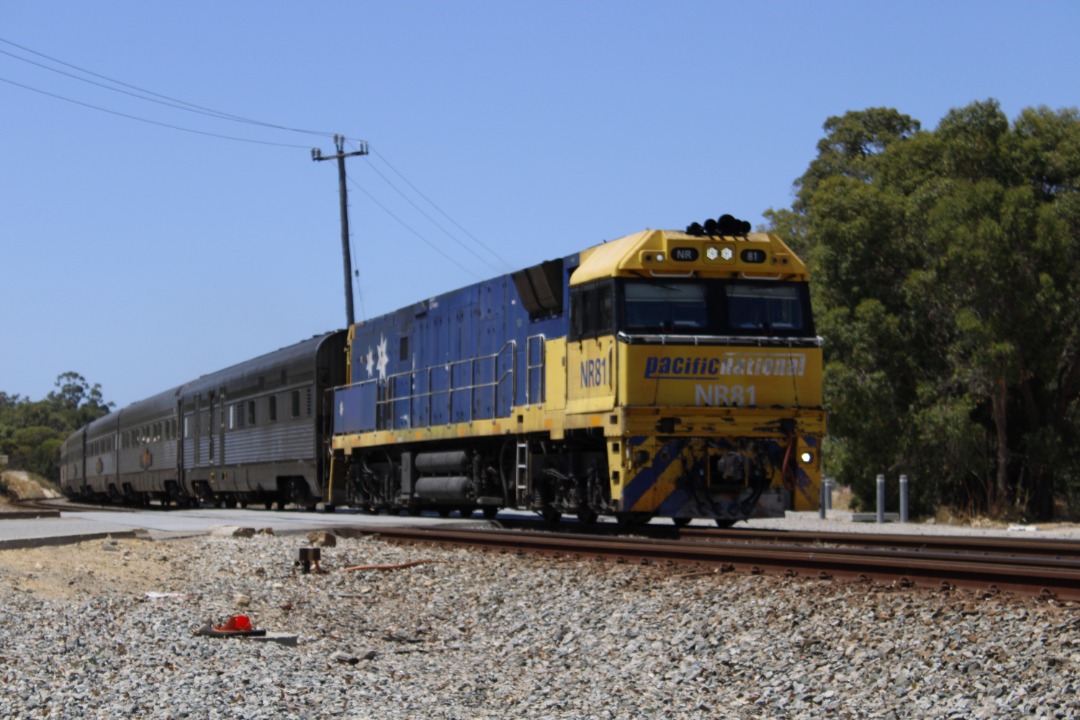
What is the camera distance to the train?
14438mm

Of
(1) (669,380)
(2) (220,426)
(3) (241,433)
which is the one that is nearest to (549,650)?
(1) (669,380)

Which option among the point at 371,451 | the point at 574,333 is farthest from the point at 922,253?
the point at 574,333

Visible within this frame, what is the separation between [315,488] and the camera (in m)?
24.9

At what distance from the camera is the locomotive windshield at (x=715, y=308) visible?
1459 centimetres

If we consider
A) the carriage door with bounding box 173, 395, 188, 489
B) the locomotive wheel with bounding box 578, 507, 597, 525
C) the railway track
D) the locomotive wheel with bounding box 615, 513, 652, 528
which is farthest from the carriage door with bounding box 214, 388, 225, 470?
the locomotive wheel with bounding box 615, 513, 652, 528

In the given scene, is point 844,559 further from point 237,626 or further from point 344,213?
point 344,213

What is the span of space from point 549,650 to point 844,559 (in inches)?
94.8

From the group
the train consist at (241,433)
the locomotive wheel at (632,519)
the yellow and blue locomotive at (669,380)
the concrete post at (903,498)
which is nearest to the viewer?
the yellow and blue locomotive at (669,380)

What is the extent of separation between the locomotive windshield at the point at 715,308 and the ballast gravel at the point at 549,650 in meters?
3.97

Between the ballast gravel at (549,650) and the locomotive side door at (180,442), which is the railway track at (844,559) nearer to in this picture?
the ballast gravel at (549,650)

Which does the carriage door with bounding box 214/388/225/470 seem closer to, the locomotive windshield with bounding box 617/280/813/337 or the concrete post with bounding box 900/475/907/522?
the concrete post with bounding box 900/475/907/522

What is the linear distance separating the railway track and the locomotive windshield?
7.69ft

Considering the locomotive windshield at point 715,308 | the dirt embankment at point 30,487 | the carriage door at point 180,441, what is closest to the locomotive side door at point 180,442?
the carriage door at point 180,441

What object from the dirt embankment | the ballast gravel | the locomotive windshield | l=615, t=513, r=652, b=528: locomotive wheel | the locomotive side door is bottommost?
the dirt embankment
